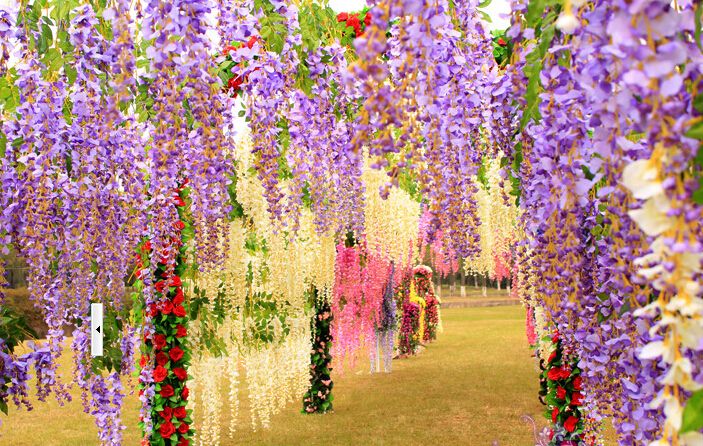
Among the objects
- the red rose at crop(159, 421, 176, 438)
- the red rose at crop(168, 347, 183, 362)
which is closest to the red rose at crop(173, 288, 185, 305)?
the red rose at crop(168, 347, 183, 362)

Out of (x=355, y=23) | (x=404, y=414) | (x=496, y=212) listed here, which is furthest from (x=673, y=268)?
(x=404, y=414)

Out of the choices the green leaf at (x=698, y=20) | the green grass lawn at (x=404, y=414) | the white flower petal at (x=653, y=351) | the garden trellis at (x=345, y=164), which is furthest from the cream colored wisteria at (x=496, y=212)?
the white flower petal at (x=653, y=351)

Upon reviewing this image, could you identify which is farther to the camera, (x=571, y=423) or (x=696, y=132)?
(x=571, y=423)

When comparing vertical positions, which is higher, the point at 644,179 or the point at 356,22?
the point at 356,22

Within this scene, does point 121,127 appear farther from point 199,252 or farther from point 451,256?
point 451,256

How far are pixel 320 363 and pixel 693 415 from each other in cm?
895

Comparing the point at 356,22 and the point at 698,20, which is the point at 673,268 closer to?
the point at 698,20

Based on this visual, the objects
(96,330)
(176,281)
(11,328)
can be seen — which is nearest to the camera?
(11,328)

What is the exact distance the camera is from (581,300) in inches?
86.2

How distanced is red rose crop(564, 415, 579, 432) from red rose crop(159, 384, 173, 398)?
3.36 m

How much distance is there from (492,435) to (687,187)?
8015mm

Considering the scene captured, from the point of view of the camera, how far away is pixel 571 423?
5758 millimetres

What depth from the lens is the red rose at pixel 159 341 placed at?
18.0 feet

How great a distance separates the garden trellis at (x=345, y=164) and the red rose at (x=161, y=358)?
0.06 ft
